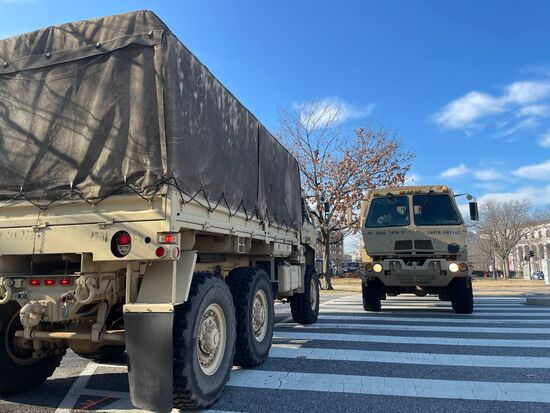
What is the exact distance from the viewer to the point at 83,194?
3.92m

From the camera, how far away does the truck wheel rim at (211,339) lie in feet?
13.6

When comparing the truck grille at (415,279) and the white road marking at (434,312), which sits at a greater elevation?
the truck grille at (415,279)

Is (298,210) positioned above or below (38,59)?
below

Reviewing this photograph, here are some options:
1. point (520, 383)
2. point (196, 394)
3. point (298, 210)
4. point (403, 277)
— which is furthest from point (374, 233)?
point (196, 394)

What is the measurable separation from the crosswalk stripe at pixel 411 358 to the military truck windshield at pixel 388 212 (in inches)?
180

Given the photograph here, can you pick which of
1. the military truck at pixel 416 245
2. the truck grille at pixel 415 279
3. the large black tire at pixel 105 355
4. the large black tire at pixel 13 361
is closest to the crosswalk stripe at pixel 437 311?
the military truck at pixel 416 245

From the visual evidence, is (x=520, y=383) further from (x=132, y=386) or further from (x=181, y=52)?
(x=181, y=52)

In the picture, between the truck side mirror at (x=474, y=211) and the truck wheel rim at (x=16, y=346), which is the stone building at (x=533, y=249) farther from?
the truck wheel rim at (x=16, y=346)

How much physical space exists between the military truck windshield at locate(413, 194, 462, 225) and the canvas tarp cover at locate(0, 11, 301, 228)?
22.8ft

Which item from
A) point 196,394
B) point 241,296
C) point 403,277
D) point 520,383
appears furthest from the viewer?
point 403,277

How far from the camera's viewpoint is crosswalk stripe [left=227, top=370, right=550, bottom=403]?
442cm

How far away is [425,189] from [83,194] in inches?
335

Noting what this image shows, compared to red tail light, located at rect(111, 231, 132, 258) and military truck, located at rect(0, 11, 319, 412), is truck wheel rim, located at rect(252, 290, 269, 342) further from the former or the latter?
red tail light, located at rect(111, 231, 132, 258)

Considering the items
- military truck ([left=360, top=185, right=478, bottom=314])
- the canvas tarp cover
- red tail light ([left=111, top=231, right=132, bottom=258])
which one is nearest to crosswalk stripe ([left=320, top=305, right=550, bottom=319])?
military truck ([left=360, top=185, right=478, bottom=314])
